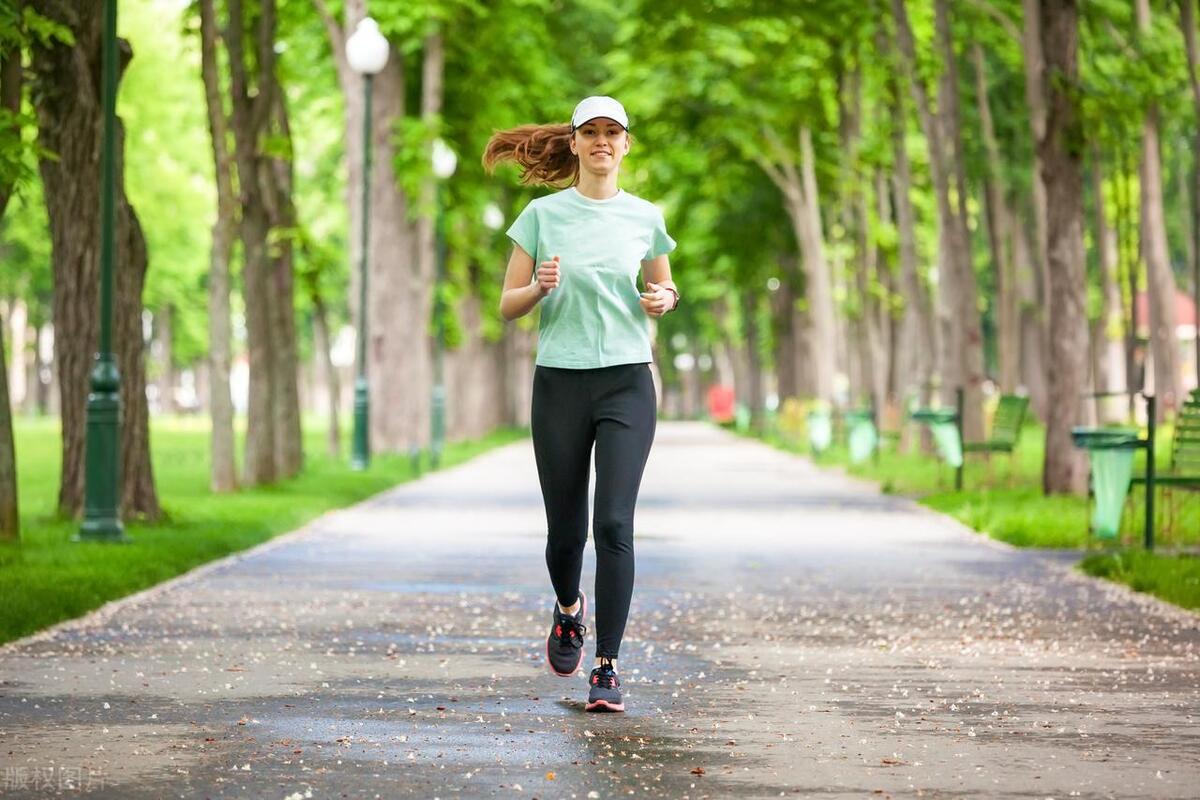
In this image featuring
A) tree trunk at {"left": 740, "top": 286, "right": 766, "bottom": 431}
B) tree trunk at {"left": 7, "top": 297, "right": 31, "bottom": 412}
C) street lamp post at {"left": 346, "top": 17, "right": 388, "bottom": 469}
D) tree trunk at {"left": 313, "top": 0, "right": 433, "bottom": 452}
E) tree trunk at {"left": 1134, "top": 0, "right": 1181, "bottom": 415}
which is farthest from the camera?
tree trunk at {"left": 7, "top": 297, "right": 31, "bottom": 412}

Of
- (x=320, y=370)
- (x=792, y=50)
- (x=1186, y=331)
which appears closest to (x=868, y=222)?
(x=792, y=50)

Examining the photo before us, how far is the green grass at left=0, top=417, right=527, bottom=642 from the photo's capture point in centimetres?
1251

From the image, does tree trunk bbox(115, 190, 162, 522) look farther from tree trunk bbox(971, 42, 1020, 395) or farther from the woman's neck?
tree trunk bbox(971, 42, 1020, 395)

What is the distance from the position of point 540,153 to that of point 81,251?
9925mm

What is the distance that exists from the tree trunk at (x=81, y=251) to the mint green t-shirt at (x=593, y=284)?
948 centimetres

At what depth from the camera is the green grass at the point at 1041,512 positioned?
47.2 feet

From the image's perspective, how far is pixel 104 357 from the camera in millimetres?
16609

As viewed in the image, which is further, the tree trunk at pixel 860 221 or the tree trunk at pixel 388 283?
the tree trunk at pixel 860 221

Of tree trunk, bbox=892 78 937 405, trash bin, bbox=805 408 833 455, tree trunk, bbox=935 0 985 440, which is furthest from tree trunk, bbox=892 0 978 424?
trash bin, bbox=805 408 833 455

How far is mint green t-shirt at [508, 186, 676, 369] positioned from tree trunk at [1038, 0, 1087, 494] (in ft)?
46.9

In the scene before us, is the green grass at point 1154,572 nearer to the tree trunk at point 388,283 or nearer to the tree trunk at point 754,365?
the tree trunk at point 388,283

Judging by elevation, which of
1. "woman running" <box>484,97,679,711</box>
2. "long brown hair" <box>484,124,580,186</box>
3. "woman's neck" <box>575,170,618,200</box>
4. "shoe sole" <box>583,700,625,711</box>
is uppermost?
"long brown hair" <box>484,124,580,186</box>

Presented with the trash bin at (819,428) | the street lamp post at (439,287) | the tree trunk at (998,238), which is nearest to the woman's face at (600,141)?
the street lamp post at (439,287)

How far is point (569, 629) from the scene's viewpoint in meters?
9.09
